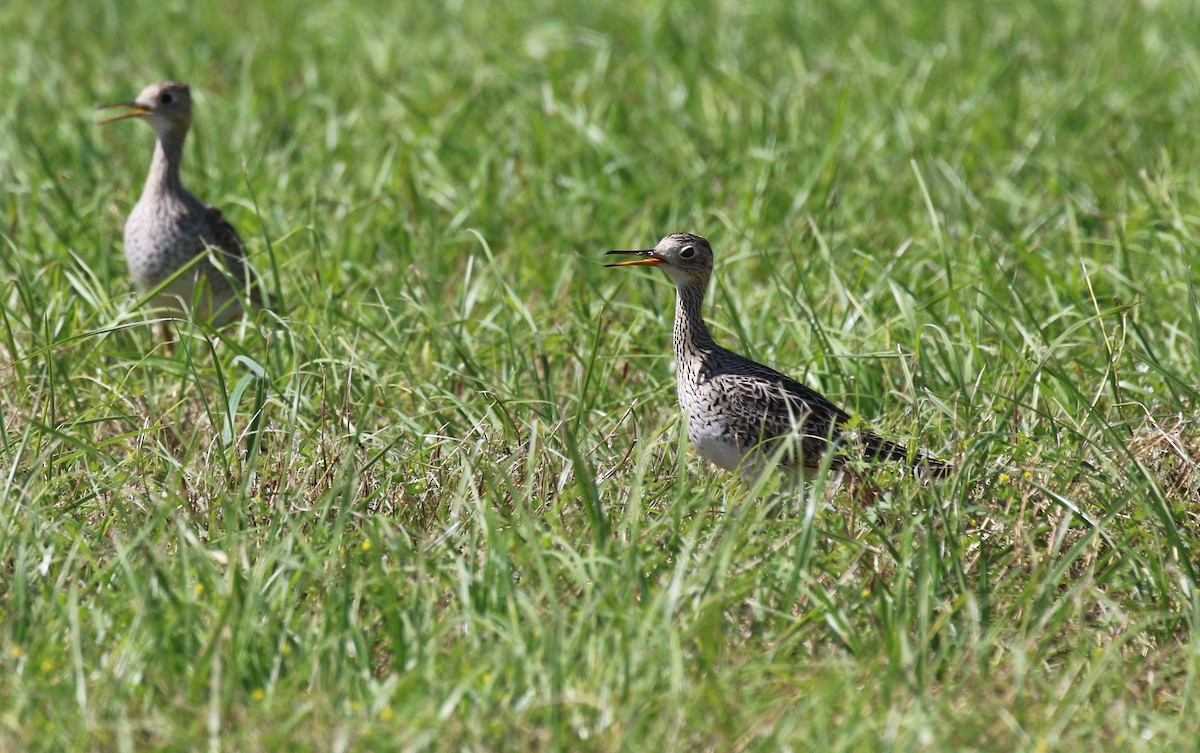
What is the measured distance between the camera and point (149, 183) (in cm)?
734

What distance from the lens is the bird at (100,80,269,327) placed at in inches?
277

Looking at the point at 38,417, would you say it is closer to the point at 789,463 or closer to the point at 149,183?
the point at 149,183

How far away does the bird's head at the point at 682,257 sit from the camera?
5.57 m

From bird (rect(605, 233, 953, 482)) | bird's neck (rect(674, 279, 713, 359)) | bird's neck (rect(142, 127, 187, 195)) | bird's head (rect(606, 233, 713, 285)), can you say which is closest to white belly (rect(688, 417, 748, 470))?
bird (rect(605, 233, 953, 482))

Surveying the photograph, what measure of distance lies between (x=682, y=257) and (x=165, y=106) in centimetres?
324

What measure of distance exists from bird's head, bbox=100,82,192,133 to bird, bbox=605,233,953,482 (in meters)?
3.08

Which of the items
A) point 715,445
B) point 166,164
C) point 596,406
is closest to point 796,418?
point 715,445

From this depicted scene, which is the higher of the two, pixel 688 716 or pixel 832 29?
pixel 688 716

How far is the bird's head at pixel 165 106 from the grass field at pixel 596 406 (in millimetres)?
446

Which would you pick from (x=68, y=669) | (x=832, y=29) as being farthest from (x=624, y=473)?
(x=832, y=29)

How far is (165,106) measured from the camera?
7621 mm

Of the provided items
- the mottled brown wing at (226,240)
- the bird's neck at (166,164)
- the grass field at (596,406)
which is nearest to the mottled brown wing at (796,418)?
the grass field at (596,406)

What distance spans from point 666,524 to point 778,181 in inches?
160

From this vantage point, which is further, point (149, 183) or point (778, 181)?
point (778, 181)
